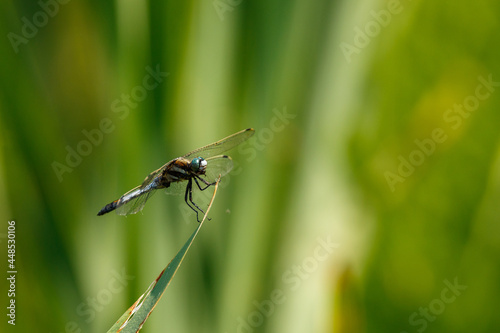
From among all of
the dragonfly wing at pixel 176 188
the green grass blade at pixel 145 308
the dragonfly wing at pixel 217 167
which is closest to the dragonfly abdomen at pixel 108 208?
the dragonfly wing at pixel 176 188

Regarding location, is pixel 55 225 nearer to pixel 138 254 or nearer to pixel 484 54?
pixel 138 254

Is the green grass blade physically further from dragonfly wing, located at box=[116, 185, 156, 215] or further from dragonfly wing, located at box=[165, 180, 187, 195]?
dragonfly wing, located at box=[165, 180, 187, 195]

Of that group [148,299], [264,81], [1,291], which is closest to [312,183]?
[264,81]

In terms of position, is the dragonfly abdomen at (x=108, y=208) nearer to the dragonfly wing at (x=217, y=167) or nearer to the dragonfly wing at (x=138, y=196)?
the dragonfly wing at (x=138, y=196)

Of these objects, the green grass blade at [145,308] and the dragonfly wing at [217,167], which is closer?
the green grass blade at [145,308]

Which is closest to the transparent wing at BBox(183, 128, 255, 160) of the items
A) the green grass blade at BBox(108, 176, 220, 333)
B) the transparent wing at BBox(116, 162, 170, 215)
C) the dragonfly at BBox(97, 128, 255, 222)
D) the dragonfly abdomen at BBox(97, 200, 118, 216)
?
the dragonfly at BBox(97, 128, 255, 222)

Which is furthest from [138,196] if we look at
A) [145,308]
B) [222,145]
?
[145,308]

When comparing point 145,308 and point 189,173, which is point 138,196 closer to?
point 189,173
